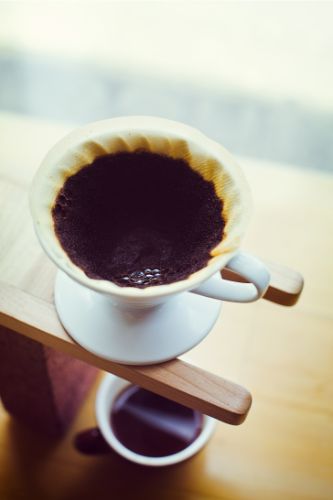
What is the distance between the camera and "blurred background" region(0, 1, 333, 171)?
118 centimetres

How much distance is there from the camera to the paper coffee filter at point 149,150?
51cm

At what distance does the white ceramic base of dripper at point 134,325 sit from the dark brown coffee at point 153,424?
213 millimetres

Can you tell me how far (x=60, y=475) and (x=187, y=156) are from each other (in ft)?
1.35

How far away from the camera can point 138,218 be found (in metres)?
0.59

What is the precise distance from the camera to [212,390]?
56 centimetres

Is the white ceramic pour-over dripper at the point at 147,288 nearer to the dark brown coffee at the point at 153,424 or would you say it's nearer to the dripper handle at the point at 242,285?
the dripper handle at the point at 242,285

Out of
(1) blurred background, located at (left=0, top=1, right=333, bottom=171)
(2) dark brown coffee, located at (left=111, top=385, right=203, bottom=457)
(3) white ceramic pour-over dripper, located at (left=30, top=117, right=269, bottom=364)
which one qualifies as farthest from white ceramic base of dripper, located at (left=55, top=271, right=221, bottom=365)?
(1) blurred background, located at (left=0, top=1, right=333, bottom=171)

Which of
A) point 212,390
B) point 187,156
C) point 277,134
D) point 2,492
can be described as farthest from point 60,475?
point 277,134

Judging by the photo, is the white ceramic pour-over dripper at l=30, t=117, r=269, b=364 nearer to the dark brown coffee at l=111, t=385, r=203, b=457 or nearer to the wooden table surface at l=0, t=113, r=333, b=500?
the wooden table surface at l=0, t=113, r=333, b=500

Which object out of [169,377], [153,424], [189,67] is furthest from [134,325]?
[189,67]

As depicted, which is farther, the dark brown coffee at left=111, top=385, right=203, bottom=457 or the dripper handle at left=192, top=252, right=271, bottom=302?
the dark brown coffee at left=111, top=385, right=203, bottom=457

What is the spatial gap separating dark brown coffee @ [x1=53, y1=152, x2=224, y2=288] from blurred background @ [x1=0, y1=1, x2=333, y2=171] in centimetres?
58

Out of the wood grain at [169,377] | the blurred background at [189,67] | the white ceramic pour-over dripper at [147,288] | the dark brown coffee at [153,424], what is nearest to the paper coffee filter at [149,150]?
the white ceramic pour-over dripper at [147,288]

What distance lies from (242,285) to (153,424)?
276mm
